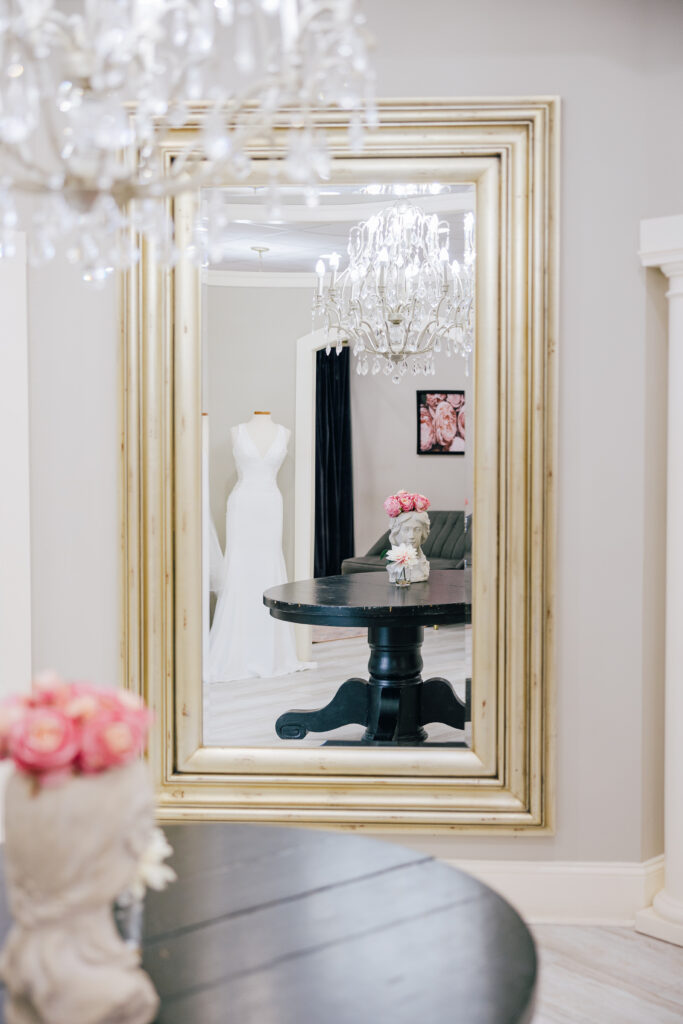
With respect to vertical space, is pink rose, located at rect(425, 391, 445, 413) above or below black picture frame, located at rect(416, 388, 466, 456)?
above

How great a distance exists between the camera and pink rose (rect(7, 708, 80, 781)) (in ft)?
3.54

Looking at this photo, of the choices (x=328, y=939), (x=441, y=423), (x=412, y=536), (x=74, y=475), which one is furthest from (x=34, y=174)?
(x=412, y=536)

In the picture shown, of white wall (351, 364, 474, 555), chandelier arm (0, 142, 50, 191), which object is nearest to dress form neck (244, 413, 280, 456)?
white wall (351, 364, 474, 555)

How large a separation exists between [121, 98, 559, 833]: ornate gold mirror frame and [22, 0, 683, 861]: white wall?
0.07m

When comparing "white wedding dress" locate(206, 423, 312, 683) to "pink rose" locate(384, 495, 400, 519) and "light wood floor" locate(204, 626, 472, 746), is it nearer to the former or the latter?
"light wood floor" locate(204, 626, 472, 746)

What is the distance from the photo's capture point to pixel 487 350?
2807 mm

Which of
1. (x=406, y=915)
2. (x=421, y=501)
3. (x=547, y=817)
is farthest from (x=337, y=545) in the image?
(x=406, y=915)

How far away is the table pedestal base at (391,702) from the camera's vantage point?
2.98 m

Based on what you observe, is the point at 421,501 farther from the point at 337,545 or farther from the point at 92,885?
the point at 92,885

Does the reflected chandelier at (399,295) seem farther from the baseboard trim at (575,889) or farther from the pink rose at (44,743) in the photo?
the pink rose at (44,743)

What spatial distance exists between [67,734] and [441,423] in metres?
2.14

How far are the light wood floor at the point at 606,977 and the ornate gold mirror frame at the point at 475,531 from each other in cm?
33

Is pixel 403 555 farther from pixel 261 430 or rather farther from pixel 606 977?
pixel 606 977

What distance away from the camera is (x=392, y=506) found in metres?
3.17
